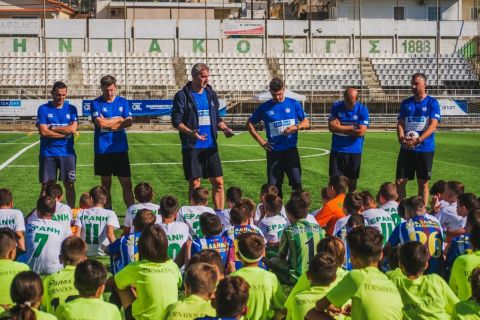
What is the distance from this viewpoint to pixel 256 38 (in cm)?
6469

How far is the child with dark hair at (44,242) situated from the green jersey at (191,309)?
9.99ft

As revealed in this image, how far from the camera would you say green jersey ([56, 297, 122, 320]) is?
5426 millimetres

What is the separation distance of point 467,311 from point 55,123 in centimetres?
811

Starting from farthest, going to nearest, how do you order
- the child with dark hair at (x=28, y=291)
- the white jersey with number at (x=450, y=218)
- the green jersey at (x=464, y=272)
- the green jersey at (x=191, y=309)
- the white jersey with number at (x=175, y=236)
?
the white jersey with number at (x=450, y=218) < the white jersey with number at (x=175, y=236) < the green jersey at (x=464, y=272) < the green jersey at (x=191, y=309) < the child with dark hair at (x=28, y=291)

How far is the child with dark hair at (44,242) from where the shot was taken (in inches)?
321

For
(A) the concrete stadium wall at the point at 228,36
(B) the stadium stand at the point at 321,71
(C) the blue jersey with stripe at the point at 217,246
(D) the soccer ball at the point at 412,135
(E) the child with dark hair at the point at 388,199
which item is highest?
(A) the concrete stadium wall at the point at 228,36

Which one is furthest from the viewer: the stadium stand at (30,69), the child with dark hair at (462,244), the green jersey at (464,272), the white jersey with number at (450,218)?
the stadium stand at (30,69)

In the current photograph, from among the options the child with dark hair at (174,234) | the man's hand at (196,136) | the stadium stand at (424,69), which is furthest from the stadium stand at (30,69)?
the child with dark hair at (174,234)

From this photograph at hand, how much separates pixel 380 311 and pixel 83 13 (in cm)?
7768

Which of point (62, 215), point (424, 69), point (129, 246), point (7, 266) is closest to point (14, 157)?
point (62, 215)

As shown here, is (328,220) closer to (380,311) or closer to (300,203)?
(300,203)

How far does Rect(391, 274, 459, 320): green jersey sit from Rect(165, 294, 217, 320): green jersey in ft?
5.28

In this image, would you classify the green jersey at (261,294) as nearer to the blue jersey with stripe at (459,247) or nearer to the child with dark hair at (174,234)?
the child with dark hair at (174,234)

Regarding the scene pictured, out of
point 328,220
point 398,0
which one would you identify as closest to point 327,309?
point 328,220
